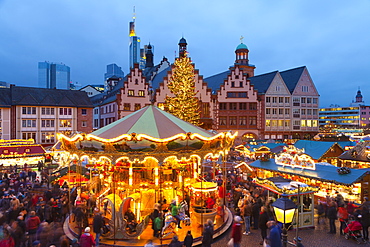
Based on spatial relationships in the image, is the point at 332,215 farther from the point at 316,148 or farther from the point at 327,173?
the point at 316,148

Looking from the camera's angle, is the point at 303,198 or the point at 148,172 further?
the point at 148,172

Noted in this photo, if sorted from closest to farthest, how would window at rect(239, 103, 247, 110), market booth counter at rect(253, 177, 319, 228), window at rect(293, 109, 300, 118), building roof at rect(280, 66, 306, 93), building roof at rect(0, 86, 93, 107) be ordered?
market booth counter at rect(253, 177, 319, 228) < building roof at rect(0, 86, 93, 107) < window at rect(239, 103, 247, 110) < building roof at rect(280, 66, 306, 93) < window at rect(293, 109, 300, 118)

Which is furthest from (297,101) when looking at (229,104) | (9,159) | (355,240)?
(9,159)

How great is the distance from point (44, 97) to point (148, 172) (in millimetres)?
33272

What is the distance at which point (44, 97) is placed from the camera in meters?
40.7

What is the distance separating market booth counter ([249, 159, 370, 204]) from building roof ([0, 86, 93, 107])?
113 feet

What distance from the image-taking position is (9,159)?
2750 centimetres

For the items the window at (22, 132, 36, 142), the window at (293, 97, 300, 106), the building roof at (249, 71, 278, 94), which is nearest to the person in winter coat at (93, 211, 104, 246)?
the window at (22, 132, 36, 142)

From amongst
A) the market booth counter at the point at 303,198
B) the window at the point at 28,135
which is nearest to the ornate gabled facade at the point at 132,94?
the window at the point at 28,135

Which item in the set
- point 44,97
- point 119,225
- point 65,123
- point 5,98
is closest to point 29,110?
point 44,97

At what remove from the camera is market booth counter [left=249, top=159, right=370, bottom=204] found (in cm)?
1372

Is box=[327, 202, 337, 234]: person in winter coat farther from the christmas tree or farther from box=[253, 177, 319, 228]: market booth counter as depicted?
the christmas tree

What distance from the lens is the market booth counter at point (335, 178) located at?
13.7 m

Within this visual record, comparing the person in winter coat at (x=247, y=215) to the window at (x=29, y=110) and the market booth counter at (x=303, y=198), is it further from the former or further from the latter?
the window at (x=29, y=110)
